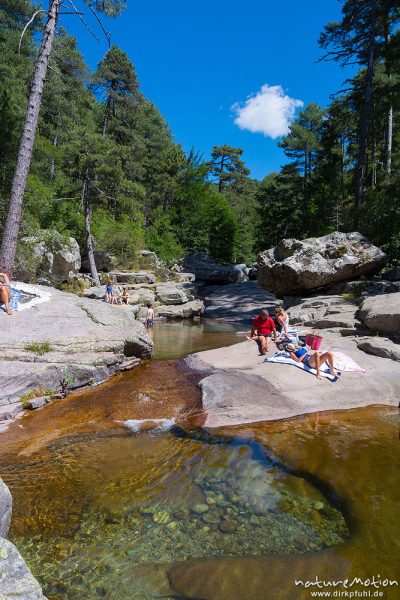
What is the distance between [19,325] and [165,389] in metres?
3.94

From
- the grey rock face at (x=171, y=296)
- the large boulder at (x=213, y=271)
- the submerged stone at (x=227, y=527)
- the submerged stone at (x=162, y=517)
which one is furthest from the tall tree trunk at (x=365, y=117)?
the submerged stone at (x=162, y=517)

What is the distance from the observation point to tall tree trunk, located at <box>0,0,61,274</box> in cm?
1095

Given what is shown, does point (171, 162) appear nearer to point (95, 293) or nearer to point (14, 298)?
point (95, 293)

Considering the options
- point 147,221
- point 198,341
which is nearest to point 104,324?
point 198,341

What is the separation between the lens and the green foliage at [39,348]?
7.75m

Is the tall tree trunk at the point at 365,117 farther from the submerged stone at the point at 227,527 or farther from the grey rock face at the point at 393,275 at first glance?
the submerged stone at the point at 227,527

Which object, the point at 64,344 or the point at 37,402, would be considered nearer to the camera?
the point at 37,402

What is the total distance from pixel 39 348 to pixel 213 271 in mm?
28402

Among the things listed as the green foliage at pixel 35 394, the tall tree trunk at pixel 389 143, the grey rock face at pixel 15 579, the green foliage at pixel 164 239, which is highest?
the tall tree trunk at pixel 389 143

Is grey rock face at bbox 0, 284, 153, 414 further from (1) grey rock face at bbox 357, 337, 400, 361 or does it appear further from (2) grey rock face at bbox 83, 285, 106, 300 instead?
(2) grey rock face at bbox 83, 285, 106, 300

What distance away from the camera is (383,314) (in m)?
9.88

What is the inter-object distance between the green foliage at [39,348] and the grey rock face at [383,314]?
28.7ft

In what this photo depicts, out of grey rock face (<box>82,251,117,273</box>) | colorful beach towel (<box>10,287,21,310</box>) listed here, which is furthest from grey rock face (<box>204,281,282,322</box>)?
colorful beach towel (<box>10,287,21,310</box>)

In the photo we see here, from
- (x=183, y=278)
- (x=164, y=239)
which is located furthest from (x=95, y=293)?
(x=164, y=239)
